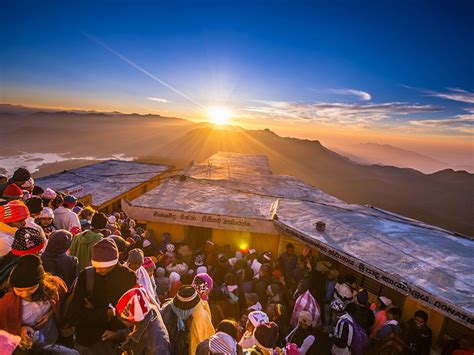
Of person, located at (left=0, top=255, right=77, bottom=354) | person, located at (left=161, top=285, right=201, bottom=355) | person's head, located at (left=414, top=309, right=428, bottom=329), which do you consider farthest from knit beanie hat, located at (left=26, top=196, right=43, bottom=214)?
person's head, located at (left=414, top=309, right=428, bottom=329)

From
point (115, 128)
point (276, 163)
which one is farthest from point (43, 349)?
point (115, 128)

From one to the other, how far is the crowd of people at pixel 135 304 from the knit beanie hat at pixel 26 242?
1 centimetres

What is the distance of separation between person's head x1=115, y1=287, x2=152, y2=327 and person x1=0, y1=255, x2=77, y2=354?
1.58 feet

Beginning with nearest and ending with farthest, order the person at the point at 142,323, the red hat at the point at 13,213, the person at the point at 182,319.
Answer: the person at the point at 142,323 < the person at the point at 182,319 < the red hat at the point at 13,213

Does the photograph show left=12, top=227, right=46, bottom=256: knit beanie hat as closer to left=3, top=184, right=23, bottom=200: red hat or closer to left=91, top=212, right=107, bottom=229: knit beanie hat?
left=91, top=212, right=107, bottom=229: knit beanie hat

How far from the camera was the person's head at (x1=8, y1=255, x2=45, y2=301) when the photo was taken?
2.46 meters

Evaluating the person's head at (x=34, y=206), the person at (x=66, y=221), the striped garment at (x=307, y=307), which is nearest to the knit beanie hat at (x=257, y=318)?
the striped garment at (x=307, y=307)

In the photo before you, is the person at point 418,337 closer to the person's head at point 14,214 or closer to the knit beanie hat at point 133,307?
the knit beanie hat at point 133,307

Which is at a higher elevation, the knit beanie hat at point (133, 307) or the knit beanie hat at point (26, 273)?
the knit beanie hat at point (26, 273)

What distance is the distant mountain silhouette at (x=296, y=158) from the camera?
39059 millimetres

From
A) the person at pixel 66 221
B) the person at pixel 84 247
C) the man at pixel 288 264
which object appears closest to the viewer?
the person at pixel 84 247

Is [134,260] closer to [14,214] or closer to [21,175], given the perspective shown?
[14,214]

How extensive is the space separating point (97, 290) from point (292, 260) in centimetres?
580

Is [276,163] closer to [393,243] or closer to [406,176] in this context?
[406,176]
